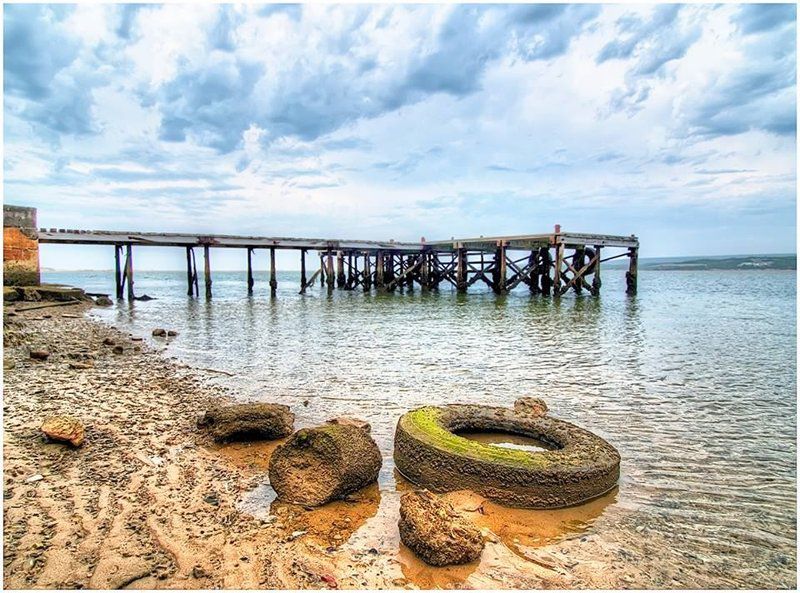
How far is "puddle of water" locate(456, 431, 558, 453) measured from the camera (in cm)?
490

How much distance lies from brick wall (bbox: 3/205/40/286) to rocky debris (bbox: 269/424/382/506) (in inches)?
729

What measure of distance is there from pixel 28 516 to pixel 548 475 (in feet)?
12.7

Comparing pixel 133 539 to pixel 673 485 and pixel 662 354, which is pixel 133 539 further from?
pixel 662 354

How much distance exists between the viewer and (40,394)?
627cm

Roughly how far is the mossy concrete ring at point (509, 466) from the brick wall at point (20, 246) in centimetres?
1898

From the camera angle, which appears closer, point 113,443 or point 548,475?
point 548,475

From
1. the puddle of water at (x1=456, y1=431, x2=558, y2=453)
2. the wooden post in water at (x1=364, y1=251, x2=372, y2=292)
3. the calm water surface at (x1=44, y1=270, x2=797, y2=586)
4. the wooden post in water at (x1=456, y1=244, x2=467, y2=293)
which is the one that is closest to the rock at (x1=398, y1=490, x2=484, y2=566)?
the calm water surface at (x1=44, y1=270, x2=797, y2=586)

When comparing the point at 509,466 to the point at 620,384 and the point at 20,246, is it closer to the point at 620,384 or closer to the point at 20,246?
the point at 620,384

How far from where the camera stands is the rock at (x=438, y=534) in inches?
117

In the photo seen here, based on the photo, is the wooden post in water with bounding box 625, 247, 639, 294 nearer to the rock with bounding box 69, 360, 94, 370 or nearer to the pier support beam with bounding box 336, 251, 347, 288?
the pier support beam with bounding box 336, 251, 347, 288

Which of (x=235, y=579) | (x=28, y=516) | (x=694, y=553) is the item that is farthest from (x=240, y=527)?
(x=694, y=553)

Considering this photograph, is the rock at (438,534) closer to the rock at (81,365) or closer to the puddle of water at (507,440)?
the puddle of water at (507,440)

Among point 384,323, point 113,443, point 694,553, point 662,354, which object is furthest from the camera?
point 384,323

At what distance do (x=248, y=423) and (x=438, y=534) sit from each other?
2863 mm
